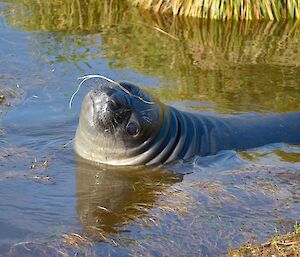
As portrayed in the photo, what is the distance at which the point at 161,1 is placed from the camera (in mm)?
15398

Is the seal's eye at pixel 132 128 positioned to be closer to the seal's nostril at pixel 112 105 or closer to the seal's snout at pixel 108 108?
the seal's snout at pixel 108 108

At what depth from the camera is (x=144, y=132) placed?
7547 millimetres

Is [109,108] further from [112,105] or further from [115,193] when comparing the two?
[115,193]

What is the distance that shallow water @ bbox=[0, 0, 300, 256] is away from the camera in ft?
19.1

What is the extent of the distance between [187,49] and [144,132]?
5.49m

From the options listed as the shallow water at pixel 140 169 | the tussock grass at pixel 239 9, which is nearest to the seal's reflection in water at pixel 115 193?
the shallow water at pixel 140 169

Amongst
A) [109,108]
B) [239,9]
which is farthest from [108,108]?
[239,9]

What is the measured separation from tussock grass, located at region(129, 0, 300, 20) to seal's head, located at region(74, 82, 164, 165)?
24.6ft

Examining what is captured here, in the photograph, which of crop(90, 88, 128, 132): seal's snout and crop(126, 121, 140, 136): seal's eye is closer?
crop(90, 88, 128, 132): seal's snout

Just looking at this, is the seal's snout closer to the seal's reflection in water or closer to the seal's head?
the seal's head

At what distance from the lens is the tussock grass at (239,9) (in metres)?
14.8

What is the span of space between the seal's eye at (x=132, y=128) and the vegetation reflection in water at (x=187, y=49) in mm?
2282

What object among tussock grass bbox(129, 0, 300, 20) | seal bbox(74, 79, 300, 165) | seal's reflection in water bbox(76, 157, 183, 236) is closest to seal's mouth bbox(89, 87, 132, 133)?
seal bbox(74, 79, 300, 165)

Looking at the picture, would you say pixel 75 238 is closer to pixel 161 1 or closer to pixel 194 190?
pixel 194 190
